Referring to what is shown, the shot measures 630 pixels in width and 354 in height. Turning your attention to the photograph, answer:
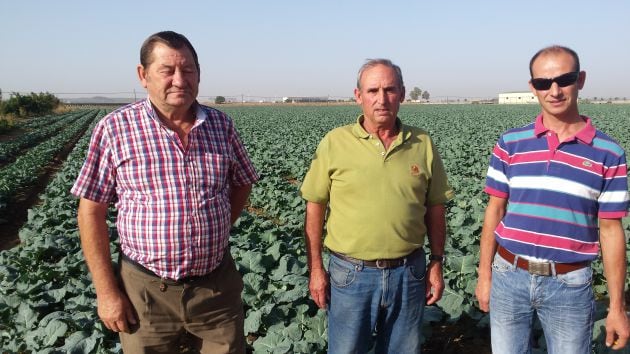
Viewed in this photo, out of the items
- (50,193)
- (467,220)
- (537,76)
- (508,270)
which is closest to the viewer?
(537,76)

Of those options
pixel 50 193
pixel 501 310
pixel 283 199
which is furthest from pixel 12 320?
pixel 50 193

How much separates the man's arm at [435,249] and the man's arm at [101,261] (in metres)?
1.78

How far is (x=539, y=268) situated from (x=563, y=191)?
0.42m

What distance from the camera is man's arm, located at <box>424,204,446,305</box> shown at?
9.53 feet

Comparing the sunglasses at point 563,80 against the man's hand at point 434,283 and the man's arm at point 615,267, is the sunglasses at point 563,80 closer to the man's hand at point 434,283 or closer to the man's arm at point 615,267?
the man's arm at point 615,267

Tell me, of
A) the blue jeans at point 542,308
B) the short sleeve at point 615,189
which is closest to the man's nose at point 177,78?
the blue jeans at point 542,308

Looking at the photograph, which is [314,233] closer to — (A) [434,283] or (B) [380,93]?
(A) [434,283]

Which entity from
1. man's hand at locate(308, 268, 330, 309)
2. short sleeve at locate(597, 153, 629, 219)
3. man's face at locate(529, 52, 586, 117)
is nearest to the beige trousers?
man's hand at locate(308, 268, 330, 309)

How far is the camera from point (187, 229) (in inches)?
98.3

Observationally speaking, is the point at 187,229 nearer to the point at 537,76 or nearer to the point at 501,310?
the point at 501,310

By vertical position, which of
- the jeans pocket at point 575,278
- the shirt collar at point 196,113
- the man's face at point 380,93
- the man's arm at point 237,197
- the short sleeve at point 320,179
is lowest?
the jeans pocket at point 575,278

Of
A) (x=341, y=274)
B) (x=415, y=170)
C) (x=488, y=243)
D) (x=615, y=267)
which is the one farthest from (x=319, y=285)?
(x=615, y=267)

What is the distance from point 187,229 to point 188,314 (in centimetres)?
52

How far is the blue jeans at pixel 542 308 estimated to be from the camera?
2.43 meters
